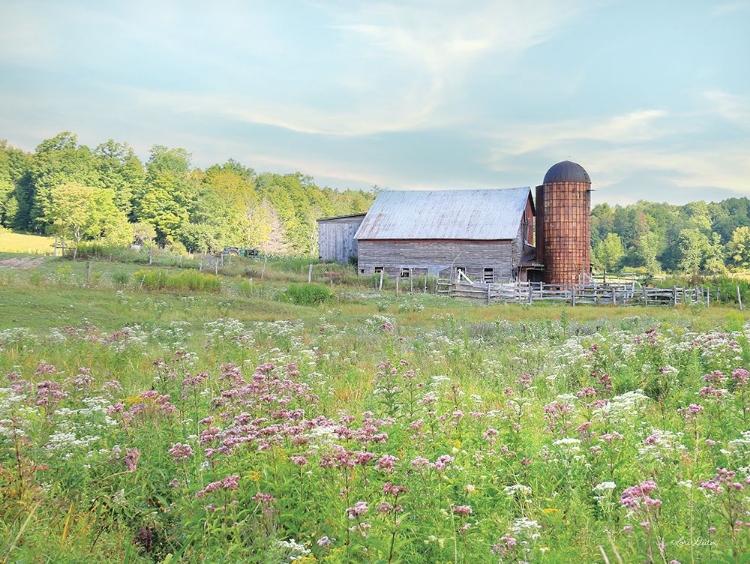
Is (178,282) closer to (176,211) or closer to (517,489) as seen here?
(517,489)

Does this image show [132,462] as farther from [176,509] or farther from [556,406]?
[556,406]

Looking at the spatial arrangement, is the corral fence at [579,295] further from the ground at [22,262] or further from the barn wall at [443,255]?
the ground at [22,262]

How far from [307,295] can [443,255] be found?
745 inches

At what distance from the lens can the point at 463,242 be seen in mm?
45438

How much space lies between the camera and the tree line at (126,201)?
7644 cm

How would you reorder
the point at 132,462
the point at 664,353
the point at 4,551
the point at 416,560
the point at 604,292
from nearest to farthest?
the point at 4,551 < the point at 416,560 < the point at 132,462 < the point at 664,353 < the point at 604,292

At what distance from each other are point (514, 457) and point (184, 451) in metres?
2.92

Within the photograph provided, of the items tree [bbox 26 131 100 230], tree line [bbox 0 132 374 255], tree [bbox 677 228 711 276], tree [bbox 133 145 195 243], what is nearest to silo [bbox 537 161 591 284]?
tree line [bbox 0 132 374 255]

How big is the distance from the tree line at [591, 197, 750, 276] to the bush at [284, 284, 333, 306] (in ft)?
258

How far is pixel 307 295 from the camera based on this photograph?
29.2 metres

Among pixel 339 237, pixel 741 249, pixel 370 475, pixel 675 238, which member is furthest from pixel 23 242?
pixel 675 238

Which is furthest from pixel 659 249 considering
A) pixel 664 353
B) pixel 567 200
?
pixel 664 353

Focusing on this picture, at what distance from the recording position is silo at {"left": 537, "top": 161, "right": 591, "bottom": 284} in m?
45.6

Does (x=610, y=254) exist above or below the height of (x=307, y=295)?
above
